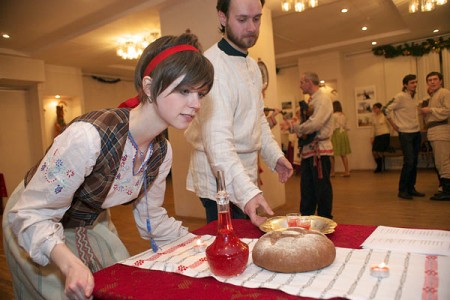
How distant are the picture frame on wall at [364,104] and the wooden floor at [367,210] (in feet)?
7.66

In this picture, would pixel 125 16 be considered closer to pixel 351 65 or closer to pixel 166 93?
pixel 166 93

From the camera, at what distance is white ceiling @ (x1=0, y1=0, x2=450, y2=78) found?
5152mm

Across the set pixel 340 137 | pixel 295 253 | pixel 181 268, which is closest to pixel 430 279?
pixel 295 253

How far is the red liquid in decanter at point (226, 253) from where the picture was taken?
2.84 feet

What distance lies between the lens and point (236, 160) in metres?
1.38

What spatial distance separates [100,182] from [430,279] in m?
0.95

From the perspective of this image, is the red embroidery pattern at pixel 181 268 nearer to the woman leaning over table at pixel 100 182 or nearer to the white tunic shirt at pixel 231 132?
the woman leaning over table at pixel 100 182

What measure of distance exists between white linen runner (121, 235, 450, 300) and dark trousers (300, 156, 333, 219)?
2.88 metres

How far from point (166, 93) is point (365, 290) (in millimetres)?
757

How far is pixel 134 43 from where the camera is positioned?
6.61 metres

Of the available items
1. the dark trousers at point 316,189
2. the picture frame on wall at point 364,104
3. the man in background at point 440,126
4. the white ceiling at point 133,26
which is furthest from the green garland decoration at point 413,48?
the dark trousers at point 316,189

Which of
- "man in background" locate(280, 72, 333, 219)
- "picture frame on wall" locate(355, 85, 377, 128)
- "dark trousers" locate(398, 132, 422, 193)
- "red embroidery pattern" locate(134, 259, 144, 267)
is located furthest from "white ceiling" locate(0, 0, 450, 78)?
"red embroidery pattern" locate(134, 259, 144, 267)

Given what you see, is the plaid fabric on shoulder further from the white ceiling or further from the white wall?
the white wall

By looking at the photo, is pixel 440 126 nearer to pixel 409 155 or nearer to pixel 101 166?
pixel 409 155
